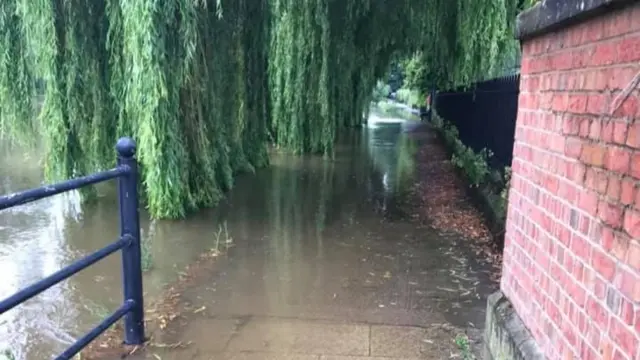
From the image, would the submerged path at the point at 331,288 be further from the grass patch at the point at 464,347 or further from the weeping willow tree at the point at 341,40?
the weeping willow tree at the point at 341,40

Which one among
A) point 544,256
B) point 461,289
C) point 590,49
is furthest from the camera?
point 461,289

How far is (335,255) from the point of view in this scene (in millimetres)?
5793

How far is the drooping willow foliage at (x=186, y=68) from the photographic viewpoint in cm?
655

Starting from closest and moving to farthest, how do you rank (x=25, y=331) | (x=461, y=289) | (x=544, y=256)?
(x=544, y=256)
(x=25, y=331)
(x=461, y=289)

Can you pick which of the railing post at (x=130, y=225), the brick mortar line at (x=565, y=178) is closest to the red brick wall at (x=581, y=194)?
the brick mortar line at (x=565, y=178)

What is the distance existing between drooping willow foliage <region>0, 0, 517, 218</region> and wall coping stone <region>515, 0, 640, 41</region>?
417cm

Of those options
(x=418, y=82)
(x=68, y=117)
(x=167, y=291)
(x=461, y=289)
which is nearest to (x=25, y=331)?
A: (x=167, y=291)

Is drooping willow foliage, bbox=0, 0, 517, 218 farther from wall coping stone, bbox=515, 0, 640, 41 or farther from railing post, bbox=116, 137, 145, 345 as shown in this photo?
wall coping stone, bbox=515, 0, 640, 41

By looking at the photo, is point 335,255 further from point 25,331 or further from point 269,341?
point 25,331

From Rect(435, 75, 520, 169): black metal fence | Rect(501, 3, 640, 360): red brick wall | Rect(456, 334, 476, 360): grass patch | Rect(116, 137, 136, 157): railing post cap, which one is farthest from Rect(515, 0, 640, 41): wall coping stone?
Rect(435, 75, 520, 169): black metal fence

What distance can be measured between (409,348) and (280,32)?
5.73m

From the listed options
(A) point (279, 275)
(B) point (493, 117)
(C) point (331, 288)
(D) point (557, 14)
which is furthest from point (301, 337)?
(B) point (493, 117)

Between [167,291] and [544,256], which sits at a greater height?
[544,256]

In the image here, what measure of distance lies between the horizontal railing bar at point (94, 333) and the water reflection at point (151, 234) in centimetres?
92
